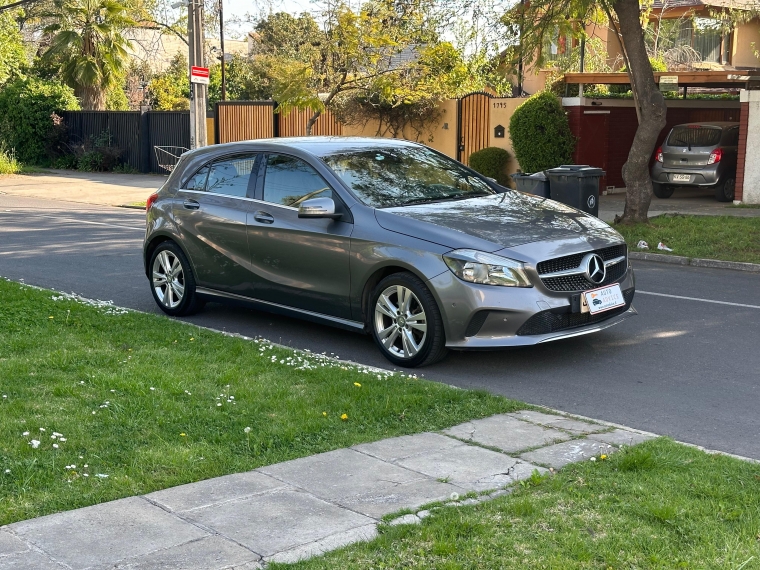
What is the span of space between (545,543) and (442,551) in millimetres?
416

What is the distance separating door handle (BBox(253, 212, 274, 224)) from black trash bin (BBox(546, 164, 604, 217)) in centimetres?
589

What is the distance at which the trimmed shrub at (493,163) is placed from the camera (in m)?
21.9

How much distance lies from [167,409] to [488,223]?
2819mm

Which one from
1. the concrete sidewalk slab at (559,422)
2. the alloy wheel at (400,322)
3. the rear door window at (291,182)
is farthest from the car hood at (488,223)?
the concrete sidewalk slab at (559,422)

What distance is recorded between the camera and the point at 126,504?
4.38m

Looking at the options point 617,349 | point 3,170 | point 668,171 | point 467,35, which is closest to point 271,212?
point 617,349

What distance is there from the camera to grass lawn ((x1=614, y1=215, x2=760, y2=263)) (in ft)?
42.6

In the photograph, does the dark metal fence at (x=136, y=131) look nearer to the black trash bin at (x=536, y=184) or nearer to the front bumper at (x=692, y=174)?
the front bumper at (x=692, y=174)

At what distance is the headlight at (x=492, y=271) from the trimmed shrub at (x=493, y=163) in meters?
15.2

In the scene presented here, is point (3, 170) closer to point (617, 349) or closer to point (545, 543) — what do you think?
point (617, 349)

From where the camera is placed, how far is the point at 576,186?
13.0 metres

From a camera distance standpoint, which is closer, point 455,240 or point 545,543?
point 545,543

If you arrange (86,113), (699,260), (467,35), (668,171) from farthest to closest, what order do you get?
(86,113)
(668,171)
(467,35)
(699,260)

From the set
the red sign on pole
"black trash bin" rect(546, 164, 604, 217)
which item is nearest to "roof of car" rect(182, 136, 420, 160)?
"black trash bin" rect(546, 164, 604, 217)
